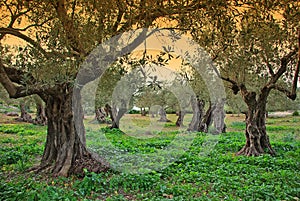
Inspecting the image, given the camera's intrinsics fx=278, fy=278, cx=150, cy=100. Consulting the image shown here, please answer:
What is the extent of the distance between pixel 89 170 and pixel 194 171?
314cm

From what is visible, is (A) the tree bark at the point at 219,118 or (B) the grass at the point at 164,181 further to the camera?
(A) the tree bark at the point at 219,118

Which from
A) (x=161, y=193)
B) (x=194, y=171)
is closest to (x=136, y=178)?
(x=161, y=193)

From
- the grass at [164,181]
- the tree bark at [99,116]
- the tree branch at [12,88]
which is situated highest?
the tree branch at [12,88]

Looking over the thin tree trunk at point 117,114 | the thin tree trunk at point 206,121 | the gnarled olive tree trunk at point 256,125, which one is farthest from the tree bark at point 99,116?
the gnarled olive tree trunk at point 256,125

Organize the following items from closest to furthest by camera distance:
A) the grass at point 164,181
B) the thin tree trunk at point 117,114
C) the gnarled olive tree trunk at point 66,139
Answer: the grass at point 164,181 < the gnarled olive tree trunk at point 66,139 < the thin tree trunk at point 117,114

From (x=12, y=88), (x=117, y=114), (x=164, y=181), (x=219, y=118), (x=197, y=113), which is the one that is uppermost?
(x=12, y=88)

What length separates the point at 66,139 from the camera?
794 centimetres

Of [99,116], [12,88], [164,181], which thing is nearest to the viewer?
[12,88]

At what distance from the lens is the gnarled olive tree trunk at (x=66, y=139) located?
25.5ft

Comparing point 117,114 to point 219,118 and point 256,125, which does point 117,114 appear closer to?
point 219,118

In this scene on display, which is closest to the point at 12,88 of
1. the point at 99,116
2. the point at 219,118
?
the point at 219,118

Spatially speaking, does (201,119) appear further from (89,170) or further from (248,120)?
(89,170)

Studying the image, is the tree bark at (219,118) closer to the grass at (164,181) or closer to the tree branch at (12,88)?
the grass at (164,181)

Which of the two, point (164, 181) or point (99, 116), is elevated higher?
point (99, 116)
